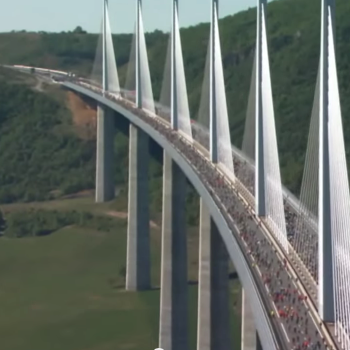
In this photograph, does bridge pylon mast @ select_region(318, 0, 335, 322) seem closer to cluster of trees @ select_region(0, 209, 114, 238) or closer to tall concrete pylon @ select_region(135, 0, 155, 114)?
tall concrete pylon @ select_region(135, 0, 155, 114)

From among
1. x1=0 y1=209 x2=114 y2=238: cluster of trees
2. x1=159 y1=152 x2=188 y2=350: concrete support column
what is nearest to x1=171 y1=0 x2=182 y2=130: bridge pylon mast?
x1=159 y1=152 x2=188 y2=350: concrete support column

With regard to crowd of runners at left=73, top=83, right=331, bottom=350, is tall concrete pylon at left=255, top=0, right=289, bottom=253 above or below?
above

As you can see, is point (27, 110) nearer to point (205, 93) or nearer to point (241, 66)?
point (241, 66)

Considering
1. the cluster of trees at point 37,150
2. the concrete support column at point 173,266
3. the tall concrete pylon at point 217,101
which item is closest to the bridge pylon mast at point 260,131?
the tall concrete pylon at point 217,101

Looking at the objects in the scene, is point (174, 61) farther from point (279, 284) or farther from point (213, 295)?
point (279, 284)

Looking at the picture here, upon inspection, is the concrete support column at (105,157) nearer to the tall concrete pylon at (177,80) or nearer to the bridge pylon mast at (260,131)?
the tall concrete pylon at (177,80)

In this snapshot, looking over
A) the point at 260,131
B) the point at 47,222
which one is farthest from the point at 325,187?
the point at 47,222
